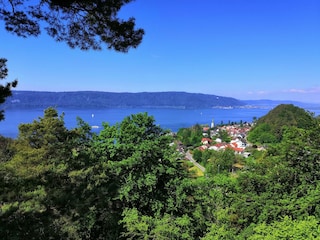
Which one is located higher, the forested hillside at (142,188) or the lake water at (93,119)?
the forested hillside at (142,188)

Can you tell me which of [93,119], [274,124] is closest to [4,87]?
[274,124]

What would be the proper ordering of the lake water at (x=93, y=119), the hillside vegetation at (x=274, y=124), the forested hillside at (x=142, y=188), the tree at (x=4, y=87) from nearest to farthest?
1. the tree at (x=4, y=87)
2. the forested hillside at (x=142, y=188)
3. the hillside vegetation at (x=274, y=124)
4. the lake water at (x=93, y=119)

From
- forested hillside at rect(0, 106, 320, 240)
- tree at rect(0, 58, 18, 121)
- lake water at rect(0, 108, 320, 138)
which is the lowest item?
lake water at rect(0, 108, 320, 138)

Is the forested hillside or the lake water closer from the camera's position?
the forested hillside

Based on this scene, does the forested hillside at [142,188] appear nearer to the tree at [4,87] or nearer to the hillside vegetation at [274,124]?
the tree at [4,87]

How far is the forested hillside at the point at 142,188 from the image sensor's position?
6.50 metres

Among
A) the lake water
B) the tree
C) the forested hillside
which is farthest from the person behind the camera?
the lake water

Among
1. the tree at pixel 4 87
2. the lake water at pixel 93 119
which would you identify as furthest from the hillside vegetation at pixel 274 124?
the tree at pixel 4 87

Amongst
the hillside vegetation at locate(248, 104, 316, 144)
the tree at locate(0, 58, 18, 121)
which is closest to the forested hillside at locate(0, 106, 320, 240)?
the tree at locate(0, 58, 18, 121)

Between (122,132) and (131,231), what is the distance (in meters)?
2.78

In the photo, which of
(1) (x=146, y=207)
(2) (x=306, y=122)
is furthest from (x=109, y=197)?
(2) (x=306, y=122)

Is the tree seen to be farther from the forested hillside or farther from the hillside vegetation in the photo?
the hillside vegetation

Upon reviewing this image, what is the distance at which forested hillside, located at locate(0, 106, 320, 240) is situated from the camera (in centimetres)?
650

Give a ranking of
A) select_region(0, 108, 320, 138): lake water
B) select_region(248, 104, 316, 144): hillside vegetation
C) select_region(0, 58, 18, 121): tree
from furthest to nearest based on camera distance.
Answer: select_region(0, 108, 320, 138): lake water, select_region(248, 104, 316, 144): hillside vegetation, select_region(0, 58, 18, 121): tree
